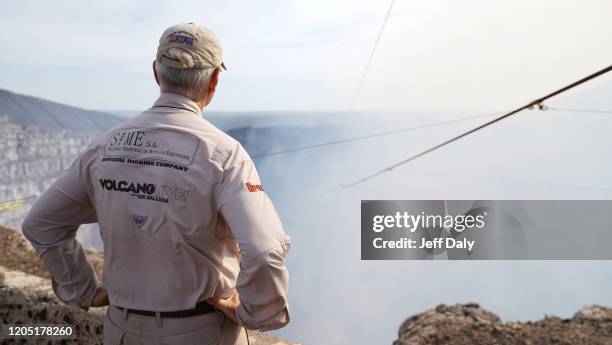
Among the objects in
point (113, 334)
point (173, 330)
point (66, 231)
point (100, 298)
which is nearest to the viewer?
point (173, 330)

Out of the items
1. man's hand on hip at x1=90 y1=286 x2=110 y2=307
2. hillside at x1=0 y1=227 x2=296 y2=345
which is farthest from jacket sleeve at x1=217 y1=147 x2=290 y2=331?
hillside at x1=0 y1=227 x2=296 y2=345

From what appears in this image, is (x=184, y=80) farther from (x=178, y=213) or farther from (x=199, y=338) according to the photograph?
(x=199, y=338)

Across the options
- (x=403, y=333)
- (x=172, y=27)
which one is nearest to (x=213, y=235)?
(x=172, y=27)

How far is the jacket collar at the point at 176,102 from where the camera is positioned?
76.6 inches

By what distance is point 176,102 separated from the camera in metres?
1.95

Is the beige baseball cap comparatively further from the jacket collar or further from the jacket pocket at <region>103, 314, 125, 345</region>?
the jacket pocket at <region>103, 314, 125, 345</region>

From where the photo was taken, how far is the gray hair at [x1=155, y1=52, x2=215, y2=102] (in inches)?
75.9

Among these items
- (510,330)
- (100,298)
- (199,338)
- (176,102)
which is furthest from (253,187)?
(510,330)

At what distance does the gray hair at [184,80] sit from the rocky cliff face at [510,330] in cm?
386

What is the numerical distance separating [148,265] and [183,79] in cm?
77

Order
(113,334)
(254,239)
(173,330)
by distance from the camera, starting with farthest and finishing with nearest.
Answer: (113,334) < (173,330) < (254,239)

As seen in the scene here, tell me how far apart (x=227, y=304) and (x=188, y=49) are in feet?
3.38

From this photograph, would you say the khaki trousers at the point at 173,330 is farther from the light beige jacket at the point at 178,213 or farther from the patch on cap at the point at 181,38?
the patch on cap at the point at 181,38

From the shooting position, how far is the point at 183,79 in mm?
1936
